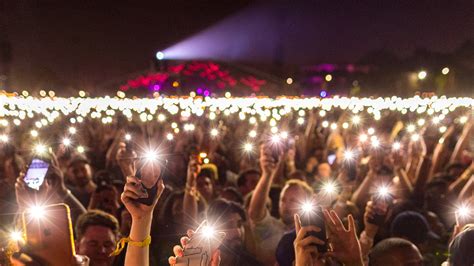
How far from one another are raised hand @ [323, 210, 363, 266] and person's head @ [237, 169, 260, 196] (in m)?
3.79

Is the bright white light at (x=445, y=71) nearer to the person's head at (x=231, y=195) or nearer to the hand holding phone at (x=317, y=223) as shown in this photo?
the person's head at (x=231, y=195)

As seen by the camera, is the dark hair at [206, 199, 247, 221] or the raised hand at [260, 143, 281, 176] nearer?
the dark hair at [206, 199, 247, 221]

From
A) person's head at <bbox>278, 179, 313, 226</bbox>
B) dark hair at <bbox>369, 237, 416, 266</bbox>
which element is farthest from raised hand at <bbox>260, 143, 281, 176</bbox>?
dark hair at <bbox>369, 237, 416, 266</bbox>

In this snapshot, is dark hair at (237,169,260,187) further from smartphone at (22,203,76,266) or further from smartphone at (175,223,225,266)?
smartphone at (22,203,76,266)

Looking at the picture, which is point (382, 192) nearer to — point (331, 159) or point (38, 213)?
point (38, 213)

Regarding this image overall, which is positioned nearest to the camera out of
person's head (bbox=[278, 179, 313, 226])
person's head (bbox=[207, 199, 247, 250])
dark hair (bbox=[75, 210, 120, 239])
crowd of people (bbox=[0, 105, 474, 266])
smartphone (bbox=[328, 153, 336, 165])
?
crowd of people (bbox=[0, 105, 474, 266])

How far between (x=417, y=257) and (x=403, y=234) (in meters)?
0.98

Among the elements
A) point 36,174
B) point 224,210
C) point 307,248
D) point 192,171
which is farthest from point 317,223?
point 192,171

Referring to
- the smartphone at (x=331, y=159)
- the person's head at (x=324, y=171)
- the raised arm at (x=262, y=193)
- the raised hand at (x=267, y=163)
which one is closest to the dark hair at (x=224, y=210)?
the raised arm at (x=262, y=193)

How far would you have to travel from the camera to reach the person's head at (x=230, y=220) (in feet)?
12.9

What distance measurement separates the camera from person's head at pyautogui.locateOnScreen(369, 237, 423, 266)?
3.27 m

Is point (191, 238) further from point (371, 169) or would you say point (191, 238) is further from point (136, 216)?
point (371, 169)

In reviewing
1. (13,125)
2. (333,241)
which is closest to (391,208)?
(333,241)

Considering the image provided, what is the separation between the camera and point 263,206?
457 centimetres
